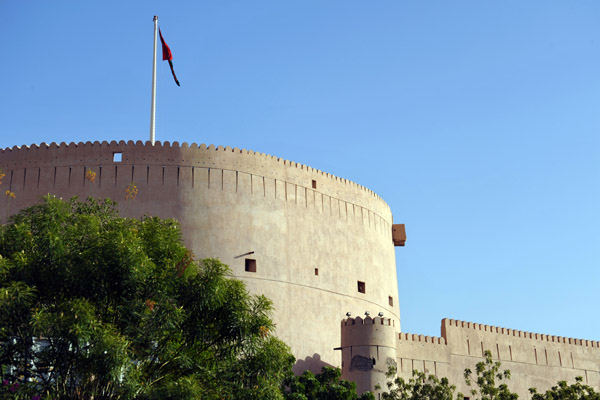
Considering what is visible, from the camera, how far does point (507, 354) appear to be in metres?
32.0


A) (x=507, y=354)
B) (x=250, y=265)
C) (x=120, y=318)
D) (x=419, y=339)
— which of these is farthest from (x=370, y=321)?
(x=120, y=318)

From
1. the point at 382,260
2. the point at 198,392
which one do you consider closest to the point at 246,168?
the point at 382,260

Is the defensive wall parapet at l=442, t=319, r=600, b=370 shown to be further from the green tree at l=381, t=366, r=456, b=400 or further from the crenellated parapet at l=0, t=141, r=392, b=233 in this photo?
the crenellated parapet at l=0, t=141, r=392, b=233

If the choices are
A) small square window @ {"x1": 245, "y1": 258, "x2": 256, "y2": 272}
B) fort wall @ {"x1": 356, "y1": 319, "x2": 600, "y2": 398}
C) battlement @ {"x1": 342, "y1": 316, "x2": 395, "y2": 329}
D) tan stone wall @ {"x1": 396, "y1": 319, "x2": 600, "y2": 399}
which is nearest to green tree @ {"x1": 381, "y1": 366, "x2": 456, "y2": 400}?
battlement @ {"x1": 342, "y1": 316, "x2": 395, "y2": 329}

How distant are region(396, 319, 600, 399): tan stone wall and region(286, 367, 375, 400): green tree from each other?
293 cm

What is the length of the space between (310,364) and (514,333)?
332 inches

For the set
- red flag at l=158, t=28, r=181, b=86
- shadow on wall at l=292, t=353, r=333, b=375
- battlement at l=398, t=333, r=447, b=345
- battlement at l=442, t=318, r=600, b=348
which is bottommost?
shadow on wall at l=292, t=353, r=333, b=375

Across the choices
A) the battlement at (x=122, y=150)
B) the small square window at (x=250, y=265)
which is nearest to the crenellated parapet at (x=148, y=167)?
the battlement at (x=122, y=150)

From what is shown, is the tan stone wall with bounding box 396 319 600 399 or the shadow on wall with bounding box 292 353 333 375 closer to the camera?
the shadow on wall with bounding box 292 353 333 375

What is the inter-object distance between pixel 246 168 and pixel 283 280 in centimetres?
390

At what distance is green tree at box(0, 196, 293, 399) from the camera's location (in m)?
15.5

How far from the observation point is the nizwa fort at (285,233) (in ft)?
92.4

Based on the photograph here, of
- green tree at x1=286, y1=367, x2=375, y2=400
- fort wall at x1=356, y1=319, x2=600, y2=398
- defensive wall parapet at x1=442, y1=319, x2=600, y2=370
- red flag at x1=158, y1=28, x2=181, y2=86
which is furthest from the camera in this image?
red flag at x1=158, y1=28, x2=181, y2=86

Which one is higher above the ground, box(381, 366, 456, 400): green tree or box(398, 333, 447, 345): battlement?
box(398, 333, 447, 345): battlement
